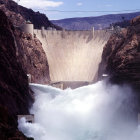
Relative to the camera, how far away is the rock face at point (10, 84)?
42.7 metres

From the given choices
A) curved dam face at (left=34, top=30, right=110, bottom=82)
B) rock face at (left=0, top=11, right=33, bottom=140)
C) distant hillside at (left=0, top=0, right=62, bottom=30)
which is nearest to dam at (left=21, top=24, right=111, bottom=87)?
curved dam face at (left=34, top=30, right=110, bottom=82)

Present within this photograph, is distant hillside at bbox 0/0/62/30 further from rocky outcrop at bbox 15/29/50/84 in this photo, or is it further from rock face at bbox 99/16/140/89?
rock face at bbox 99/16/140/89

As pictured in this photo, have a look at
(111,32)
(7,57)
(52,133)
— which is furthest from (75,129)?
A: (111,32)

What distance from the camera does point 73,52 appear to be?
366ft

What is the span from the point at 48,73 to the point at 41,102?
39.0m

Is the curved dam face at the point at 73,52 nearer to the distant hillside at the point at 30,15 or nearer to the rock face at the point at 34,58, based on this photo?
the rock face at the point at 34,58

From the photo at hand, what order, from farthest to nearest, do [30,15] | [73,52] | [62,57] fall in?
[30,15]
[73,52]
[62,57]

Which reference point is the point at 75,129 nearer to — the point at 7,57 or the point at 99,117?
the point at 99,117

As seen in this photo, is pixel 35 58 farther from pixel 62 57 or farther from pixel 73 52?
pixel 73 52

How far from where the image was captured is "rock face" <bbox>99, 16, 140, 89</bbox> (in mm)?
71375

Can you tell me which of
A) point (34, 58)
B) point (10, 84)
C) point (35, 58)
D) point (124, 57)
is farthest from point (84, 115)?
point (35, 58)

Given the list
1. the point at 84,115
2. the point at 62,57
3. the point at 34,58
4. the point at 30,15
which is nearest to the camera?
the point at 84,115

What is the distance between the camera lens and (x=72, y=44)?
4439 inches

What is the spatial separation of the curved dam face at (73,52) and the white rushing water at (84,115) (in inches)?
1039
